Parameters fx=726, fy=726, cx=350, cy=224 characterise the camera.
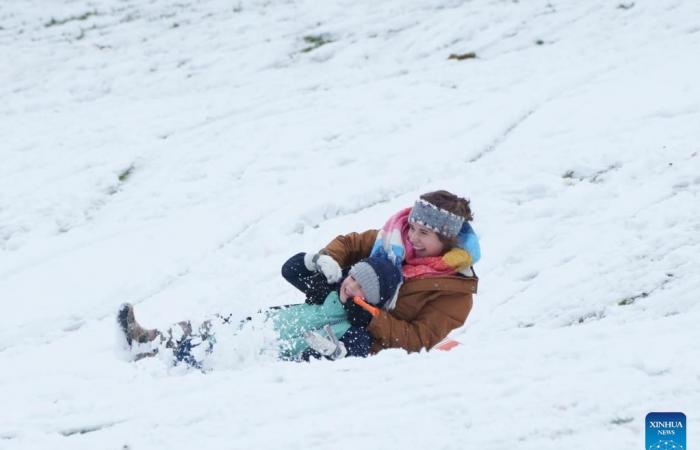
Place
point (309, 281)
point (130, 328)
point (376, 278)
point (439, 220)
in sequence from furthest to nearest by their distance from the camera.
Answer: point (309, 281)
point (439, 220)
point (130, 328)
point (376, 278)

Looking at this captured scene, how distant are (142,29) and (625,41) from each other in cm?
747

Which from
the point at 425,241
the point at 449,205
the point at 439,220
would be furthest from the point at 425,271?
the point at 449,205

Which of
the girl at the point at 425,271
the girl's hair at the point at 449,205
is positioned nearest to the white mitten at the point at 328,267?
the girl at the point at 425,271

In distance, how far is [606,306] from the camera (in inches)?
183

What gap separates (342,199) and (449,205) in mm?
2668

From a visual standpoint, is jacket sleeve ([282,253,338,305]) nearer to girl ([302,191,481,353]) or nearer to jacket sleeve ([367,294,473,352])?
girl ([302,191,481,353])

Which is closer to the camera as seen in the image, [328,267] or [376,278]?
[376,278]

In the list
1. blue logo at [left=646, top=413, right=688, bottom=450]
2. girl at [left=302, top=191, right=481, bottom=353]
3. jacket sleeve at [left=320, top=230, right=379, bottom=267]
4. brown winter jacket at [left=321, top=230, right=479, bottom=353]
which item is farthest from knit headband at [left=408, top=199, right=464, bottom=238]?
blue logo at [left=646, top=413, right=688, bottom=450]

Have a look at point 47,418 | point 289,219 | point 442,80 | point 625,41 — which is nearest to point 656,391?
point 47,418

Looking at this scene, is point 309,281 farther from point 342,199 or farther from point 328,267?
point 342,199

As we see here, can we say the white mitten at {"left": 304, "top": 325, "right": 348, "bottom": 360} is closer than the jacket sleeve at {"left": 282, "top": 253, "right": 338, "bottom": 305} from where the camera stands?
Yes

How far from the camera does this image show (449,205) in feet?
13.7

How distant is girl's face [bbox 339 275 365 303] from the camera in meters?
A: 3.98

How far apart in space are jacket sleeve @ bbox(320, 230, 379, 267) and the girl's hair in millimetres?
521
